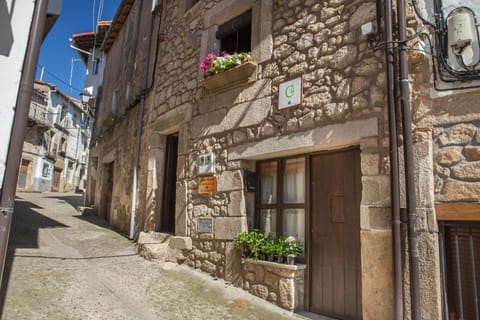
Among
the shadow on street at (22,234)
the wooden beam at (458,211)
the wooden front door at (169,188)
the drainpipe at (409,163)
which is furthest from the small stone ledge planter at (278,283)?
the shadow on street at (22,234)

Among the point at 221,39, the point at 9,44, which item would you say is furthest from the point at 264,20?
the point at 9,44

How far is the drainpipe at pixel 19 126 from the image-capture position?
255cm

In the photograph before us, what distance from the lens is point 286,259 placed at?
12.6ft

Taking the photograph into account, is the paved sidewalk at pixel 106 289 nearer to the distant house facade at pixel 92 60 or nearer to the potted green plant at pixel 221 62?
the potted green plant at pixel 221 62

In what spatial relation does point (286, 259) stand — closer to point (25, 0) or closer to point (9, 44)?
point (9, 44)

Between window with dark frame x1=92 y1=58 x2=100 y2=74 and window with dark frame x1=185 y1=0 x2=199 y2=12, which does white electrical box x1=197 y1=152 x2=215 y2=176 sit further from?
window with dark frame x1=92 y1=58 x2=100 y2=74

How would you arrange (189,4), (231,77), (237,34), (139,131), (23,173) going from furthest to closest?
(23,173)
(139,131)
(189,4)
(237,34)
(231,77)

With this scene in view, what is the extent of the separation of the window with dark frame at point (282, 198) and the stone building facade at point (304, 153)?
17 mm

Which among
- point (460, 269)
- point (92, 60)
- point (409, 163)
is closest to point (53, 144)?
point (92, 60)

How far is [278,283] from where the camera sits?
12.4 ft

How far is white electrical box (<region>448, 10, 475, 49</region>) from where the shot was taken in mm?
2902

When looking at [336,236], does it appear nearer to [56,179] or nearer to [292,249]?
[292,249]

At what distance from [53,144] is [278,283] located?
86.4 ft

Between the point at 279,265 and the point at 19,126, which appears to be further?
the point at 279,265
